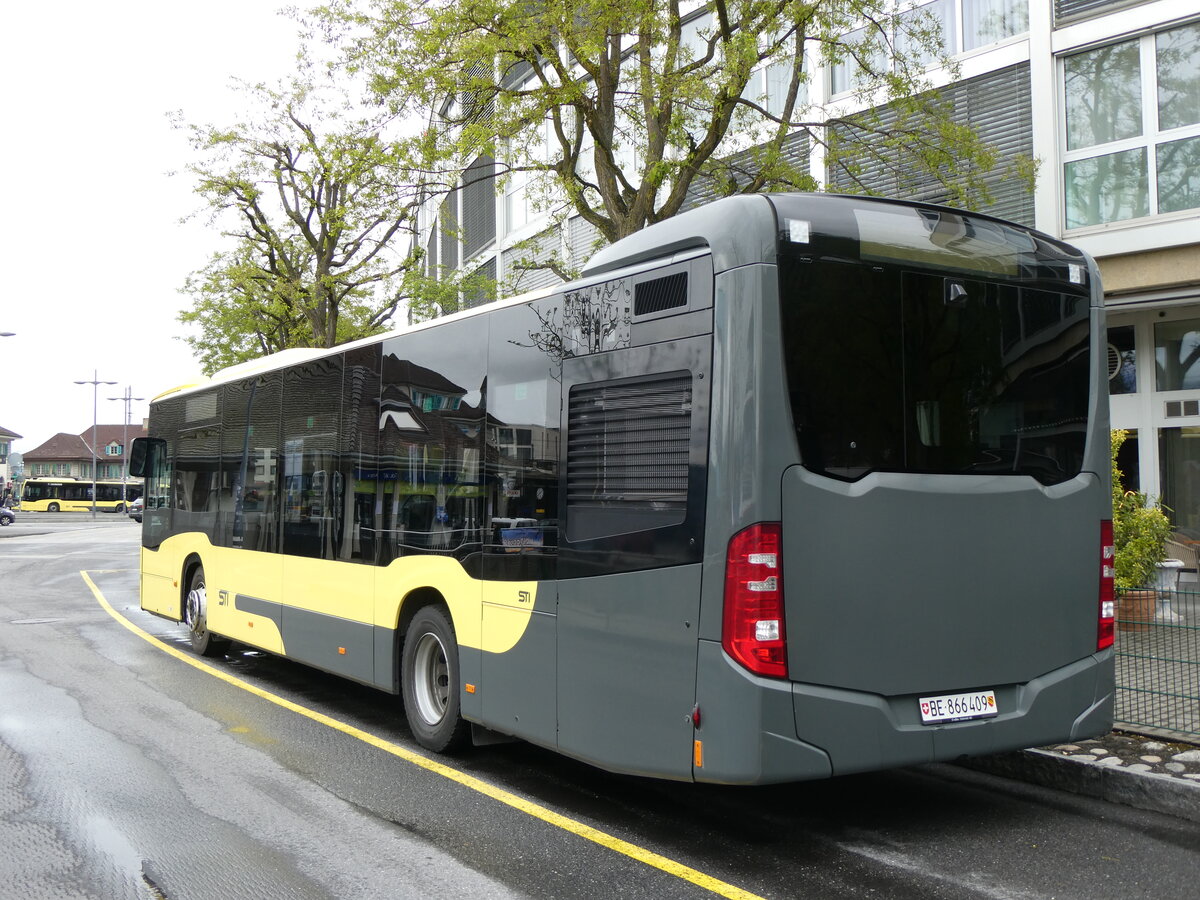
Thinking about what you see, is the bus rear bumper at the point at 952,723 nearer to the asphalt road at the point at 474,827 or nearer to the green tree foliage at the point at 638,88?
the asphalt road at the point at 474,827

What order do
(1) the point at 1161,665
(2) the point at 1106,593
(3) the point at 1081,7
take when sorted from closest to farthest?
(2) the point at 1106,593 < (1) the point at 1161,665 < (3) the point at 1081,7

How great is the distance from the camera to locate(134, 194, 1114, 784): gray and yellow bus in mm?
4664

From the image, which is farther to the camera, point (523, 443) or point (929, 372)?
point (523, 443)

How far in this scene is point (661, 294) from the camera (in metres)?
5.17

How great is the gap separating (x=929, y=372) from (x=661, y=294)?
131 centimetres

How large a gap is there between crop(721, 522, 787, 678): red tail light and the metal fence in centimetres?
298

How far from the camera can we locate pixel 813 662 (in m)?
4.66

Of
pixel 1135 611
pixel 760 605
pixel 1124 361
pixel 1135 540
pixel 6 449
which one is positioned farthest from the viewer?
pixel 6 449

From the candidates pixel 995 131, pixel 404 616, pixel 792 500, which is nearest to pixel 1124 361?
pixel 995 131

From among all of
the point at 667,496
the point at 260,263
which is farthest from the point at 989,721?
the point at 260,263

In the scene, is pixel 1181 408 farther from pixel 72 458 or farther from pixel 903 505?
pixel 72 458

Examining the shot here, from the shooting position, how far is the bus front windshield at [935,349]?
4.78 metres

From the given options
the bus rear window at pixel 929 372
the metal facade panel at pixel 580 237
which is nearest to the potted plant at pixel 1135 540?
the bus rear window at pixel 929 372

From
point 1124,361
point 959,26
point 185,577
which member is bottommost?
point 185,577
